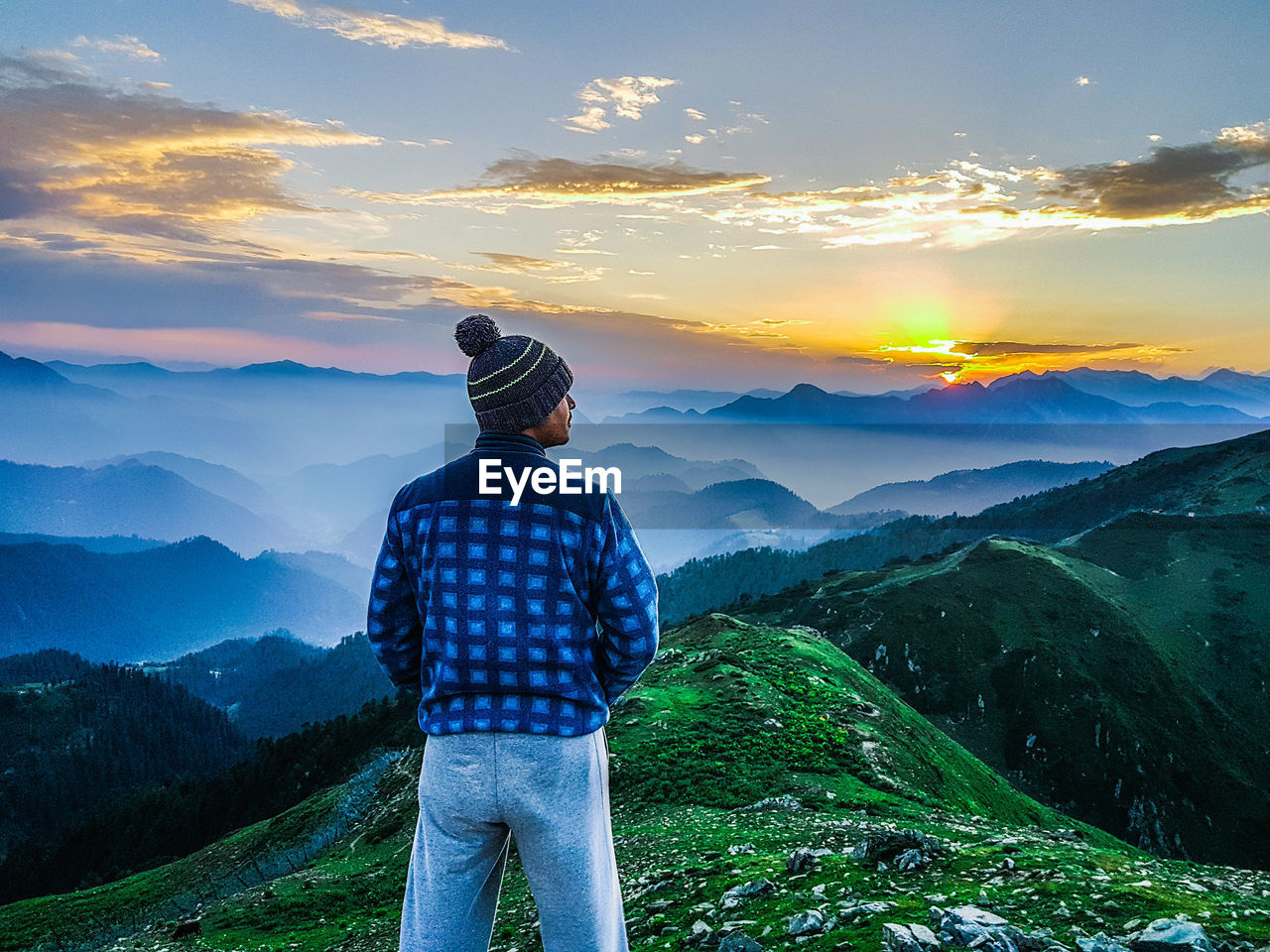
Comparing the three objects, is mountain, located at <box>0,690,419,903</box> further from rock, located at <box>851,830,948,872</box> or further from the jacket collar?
the jacket collar

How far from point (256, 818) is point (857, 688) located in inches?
3240

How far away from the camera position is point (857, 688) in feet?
117

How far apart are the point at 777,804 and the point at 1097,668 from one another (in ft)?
295

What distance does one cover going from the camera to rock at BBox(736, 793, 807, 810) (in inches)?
730

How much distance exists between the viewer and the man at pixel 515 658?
4.09 m

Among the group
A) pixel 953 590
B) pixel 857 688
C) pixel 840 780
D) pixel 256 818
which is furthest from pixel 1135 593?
pixel 256 818

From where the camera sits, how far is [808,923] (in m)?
8.05

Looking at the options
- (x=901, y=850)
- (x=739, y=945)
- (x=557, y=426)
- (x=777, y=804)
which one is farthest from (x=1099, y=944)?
(x=777, y=804)

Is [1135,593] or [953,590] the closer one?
[953,590]

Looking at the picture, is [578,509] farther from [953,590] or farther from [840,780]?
[953,590]

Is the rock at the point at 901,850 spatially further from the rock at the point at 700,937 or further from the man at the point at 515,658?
the man at the point at 515,658

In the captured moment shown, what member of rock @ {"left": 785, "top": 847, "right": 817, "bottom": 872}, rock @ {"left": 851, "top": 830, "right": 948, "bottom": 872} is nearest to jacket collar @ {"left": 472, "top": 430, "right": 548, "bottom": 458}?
rock @ {"left": 851, "top": 830, "right": 948, "bottom": 872}

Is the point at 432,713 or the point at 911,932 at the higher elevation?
the point at 432,713

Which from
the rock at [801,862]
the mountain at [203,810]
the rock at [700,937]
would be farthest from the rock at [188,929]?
the mountain at [203,810]
